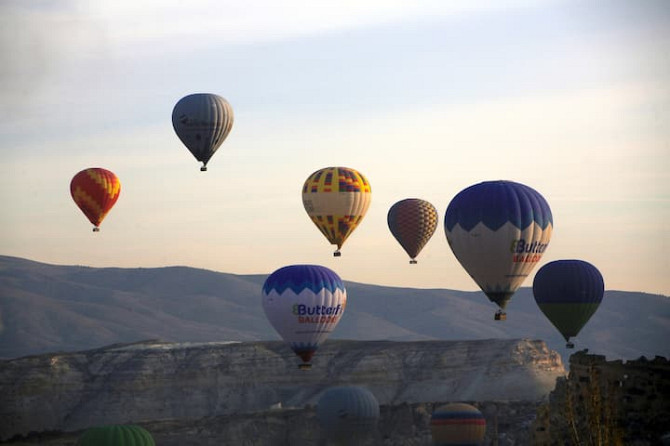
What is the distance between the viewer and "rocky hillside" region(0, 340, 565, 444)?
139875mm

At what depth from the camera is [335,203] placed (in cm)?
8944

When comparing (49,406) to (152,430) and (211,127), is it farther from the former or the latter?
(211,127)

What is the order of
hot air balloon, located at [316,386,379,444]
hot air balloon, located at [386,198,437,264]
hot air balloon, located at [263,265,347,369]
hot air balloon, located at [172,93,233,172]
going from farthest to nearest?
hot air balloon, located at [316,386,379,444]
hot air balloon, located at [386,198,437,264]
hot air balloon, located at [172,93,233,172]
hot air balloon, located at [263,265,347,369]

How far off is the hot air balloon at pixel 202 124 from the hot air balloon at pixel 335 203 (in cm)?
682

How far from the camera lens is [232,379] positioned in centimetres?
14700

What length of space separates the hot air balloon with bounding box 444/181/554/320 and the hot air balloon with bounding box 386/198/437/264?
3263cm

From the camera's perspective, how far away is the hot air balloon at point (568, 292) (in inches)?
3014

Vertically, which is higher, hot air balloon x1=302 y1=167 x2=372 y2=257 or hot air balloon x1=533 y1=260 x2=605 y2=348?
hot air balloon x1=302 y1=167 x2=372 y2=257

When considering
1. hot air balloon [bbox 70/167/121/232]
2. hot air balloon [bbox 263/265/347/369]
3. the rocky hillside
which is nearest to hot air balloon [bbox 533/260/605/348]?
hot air balloon [bbox 263/265/347/369]

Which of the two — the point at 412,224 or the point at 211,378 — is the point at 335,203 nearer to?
the point at 412,224

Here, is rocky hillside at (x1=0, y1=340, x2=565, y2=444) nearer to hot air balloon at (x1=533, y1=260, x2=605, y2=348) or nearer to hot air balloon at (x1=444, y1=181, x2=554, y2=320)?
hot air balloon at (x1=533, y1=260, x2=605, y2=348)

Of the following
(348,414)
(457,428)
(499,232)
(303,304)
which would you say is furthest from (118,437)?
(348,414)

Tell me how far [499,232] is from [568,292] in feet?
32.8

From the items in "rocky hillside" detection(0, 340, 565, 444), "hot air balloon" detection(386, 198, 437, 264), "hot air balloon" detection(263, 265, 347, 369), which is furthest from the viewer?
"rocky hillside" detection(0, 340, 565, 444)
